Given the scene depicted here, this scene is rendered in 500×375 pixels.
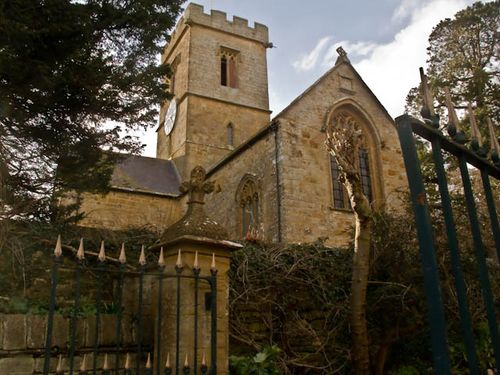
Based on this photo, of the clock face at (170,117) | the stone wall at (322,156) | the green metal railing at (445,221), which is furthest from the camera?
the clock face at (170,117)

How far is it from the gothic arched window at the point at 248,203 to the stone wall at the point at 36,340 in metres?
9.63

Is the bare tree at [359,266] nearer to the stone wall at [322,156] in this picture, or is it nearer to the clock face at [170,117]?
the stone wall at [322,156]

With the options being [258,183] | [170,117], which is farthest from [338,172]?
[170,117]

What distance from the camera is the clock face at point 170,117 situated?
2572 cm

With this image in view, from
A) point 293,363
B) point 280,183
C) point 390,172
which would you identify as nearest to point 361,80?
point 390,172

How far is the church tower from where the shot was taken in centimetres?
2375

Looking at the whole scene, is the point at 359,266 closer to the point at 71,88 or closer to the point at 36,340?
the point at 36,340

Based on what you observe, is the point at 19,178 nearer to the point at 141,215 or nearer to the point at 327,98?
the point at 327,98

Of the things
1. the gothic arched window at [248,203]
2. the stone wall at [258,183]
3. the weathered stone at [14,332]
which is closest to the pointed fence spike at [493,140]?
the weathered stone at [14,332]

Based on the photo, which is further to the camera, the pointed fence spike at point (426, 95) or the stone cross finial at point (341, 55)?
the stone cross finial at point (341, 55)

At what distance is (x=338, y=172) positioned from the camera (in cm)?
1373

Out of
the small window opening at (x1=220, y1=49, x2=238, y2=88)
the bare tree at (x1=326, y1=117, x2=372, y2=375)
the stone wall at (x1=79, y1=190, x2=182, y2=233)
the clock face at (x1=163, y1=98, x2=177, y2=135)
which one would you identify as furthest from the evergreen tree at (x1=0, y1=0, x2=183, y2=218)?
the small window opening at (x1=220, y1=49, x2=238, y2=88)

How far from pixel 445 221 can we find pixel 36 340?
352 cm

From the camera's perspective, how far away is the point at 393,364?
23.4 ft
